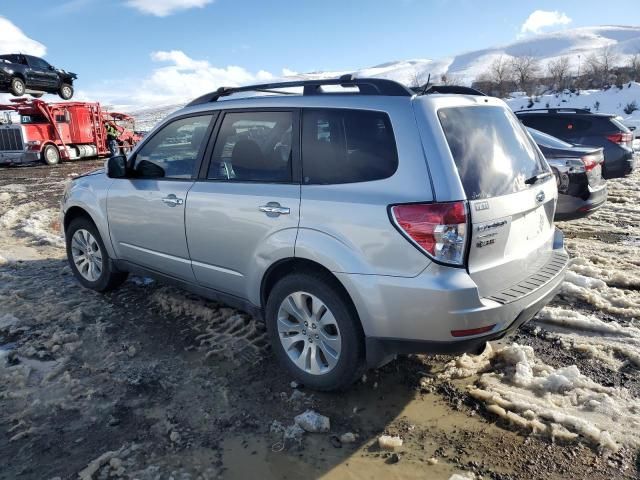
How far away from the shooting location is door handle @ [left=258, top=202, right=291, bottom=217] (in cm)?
317

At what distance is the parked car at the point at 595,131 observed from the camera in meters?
9.87

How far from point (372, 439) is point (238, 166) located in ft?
6.57

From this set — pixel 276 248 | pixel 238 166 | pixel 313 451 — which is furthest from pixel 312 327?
pixel 238 166

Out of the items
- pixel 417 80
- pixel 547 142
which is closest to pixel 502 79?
pixel 417 80

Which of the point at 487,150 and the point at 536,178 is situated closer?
the point at 487,150

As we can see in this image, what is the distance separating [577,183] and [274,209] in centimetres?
462

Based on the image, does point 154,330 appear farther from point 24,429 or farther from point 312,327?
point 312,327

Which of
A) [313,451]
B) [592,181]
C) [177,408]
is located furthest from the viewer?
[592,181]

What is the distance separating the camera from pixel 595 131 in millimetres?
10008

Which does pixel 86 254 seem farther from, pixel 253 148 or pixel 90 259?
pixel 253 148

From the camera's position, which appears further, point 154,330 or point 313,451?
point 154,330

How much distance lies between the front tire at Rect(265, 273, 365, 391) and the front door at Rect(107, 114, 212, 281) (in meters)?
1.00

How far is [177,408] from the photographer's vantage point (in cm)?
314

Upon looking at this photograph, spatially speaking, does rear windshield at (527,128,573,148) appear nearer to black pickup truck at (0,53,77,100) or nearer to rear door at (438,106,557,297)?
rear door at (438,106,557,297)
